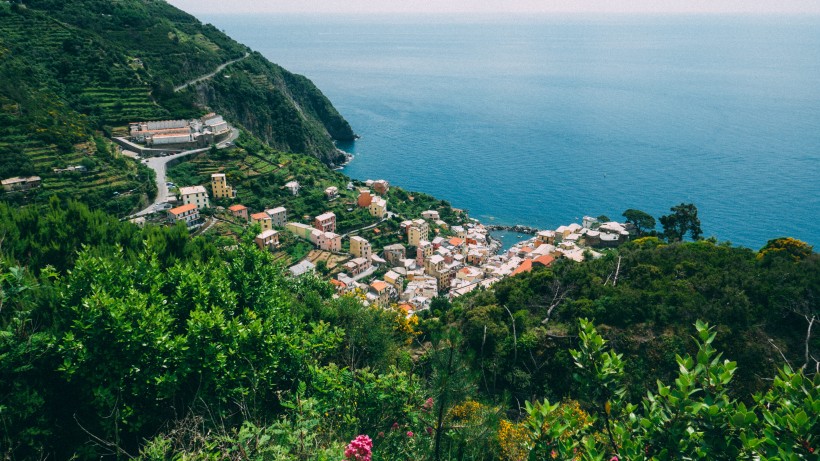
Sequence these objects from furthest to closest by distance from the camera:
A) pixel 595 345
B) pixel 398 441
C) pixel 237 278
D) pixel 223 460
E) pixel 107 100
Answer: pixel 107 100, pixel 237 278, pixel 398 441, pixel 223 460, pixel 595 345

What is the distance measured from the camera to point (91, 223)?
1381 cm

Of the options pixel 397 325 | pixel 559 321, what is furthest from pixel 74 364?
pixel 559 321

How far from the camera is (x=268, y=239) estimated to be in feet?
103

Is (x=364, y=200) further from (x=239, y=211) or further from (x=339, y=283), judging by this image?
(x=339, y=283)

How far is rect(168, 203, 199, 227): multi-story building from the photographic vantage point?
99.0 feet

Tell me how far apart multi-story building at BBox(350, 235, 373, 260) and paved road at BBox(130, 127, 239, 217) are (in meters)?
13.1

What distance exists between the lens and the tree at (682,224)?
109 feet

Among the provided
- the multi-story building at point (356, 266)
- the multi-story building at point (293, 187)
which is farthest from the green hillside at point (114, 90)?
the multi-story building at point (356, 266)

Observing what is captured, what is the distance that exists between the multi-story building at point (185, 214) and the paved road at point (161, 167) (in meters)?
1.84

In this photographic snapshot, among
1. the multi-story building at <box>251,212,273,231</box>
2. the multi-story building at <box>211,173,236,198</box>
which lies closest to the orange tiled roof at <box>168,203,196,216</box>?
the multi-story building at <box>251,212,273,231</box>

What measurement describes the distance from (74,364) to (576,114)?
262 ft

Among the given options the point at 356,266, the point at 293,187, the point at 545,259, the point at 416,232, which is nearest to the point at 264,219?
the point at 293,187

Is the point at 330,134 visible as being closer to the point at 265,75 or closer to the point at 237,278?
the point at 265,75

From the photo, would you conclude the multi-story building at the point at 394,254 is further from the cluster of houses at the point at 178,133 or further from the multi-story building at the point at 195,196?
the cluster of houses at the point at 178,133
